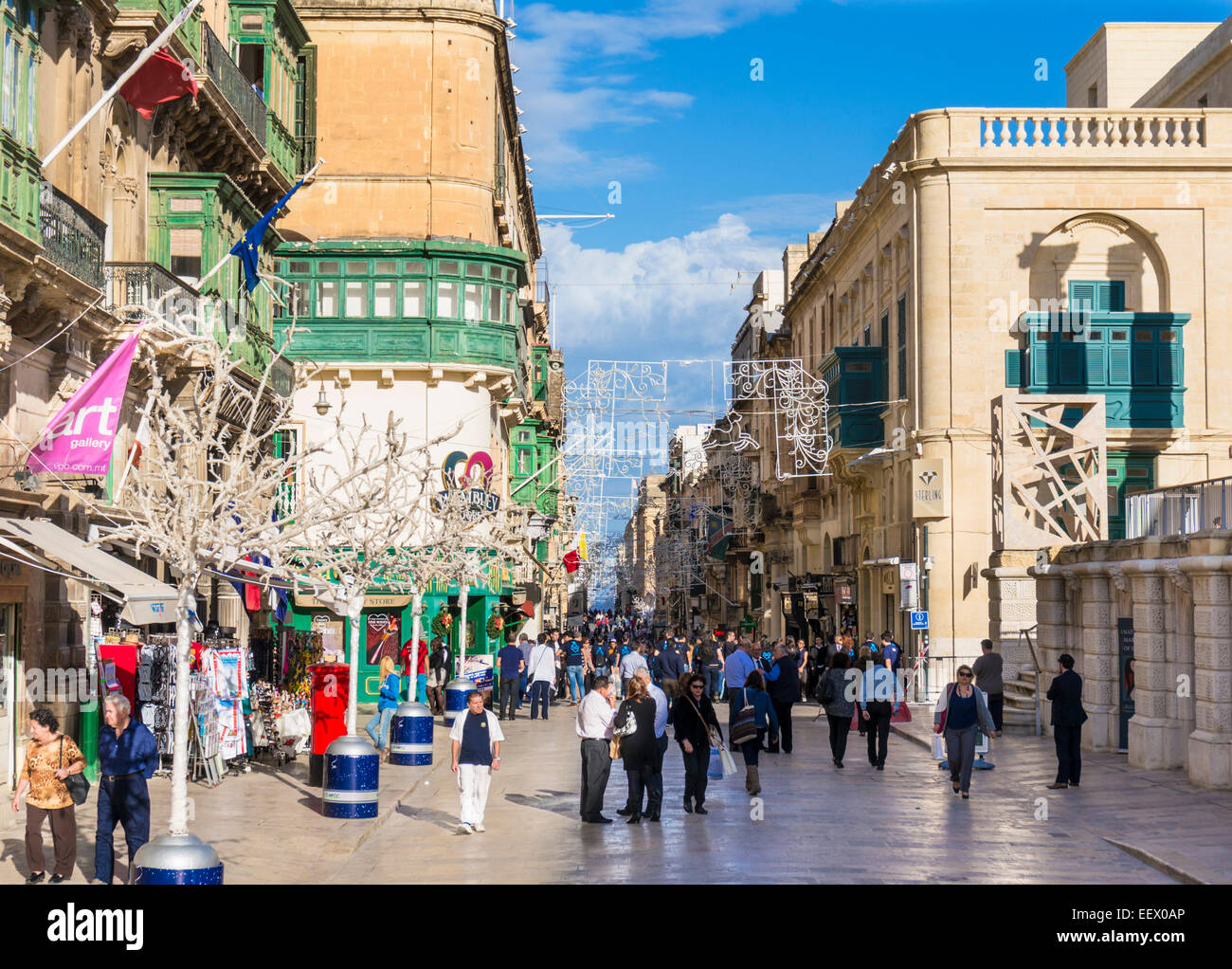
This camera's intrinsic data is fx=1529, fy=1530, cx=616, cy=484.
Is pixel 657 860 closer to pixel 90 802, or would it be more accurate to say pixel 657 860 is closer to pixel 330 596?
pixel 330 596

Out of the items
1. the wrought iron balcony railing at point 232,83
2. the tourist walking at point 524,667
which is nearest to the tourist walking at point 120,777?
the wrought iron balcony railing at point 232,83

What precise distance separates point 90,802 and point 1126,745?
15.2 m

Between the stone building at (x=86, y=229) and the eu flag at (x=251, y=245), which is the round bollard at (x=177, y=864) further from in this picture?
the eu flag at (x=251, y=245)

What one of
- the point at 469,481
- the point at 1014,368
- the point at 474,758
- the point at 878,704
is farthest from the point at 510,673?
the point at 474,758

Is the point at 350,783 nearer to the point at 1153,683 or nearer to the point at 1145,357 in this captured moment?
the point at 1153,683

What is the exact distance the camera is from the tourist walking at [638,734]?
16.5 meters

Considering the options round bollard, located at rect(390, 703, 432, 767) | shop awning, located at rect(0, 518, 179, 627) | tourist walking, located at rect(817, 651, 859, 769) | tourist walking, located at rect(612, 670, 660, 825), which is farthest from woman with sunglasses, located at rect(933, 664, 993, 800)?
shop awning, located at rect(0, 518, 179, 627)

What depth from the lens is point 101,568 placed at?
1655 centimetres

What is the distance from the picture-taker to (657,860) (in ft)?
44.9

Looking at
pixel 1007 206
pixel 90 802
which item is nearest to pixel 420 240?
pixel 1007 206

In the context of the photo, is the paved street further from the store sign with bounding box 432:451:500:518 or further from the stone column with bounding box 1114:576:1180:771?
the store sign with bounding box 432:451:500:518

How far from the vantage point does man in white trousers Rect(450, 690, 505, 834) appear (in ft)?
51.4

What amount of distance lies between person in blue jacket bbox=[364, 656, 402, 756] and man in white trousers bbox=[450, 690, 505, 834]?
25.1 feet

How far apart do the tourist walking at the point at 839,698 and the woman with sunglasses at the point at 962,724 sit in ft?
10.6
